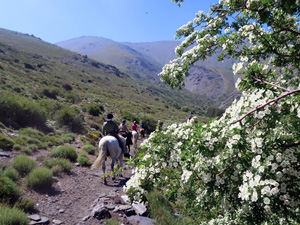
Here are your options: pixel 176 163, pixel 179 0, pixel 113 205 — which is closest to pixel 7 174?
pixel 113 205

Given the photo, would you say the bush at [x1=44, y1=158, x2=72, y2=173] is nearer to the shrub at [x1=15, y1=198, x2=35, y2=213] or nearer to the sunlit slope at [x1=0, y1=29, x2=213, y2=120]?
the shrub at [x1=15, y1=198, x2=35, y2=213]

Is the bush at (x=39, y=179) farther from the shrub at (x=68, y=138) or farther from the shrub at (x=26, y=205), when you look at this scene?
the shrub at (x=68, y=138)

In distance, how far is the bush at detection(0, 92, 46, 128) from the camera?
14.0 metres

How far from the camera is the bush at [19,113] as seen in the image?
46.1 feet

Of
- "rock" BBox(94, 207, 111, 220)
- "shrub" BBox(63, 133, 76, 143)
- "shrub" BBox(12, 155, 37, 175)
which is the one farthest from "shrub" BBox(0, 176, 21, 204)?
"shrub" BBox(63, 133, 76, 143)

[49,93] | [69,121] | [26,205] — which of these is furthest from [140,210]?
[49,93]

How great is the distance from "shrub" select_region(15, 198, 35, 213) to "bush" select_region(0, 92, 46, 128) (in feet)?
32.8

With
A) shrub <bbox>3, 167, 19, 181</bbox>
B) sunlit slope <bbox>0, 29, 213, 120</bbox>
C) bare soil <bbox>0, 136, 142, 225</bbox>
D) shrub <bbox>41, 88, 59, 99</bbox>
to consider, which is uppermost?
sunlit slope <bbox>0, 29, 213, 120</bbox>

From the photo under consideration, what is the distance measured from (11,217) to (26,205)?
110 cm

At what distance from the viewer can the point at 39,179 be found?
24.6 ft

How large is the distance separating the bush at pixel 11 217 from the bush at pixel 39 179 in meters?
2.11

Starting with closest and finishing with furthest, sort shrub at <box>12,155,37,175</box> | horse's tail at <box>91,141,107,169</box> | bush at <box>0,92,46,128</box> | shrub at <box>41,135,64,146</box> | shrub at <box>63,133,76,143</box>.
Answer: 1. shrub at <box>12,155,37,175</box>
2. horse's tail at <box>91,141,107,169</box>
3. shrub at <box>41,135,64,146</box>
4. bush at <box>0,92,46,128</box>
5. shrub at <box>63,133,76,143</box>

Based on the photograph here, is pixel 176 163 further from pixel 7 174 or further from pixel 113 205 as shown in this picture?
pixel 7 174

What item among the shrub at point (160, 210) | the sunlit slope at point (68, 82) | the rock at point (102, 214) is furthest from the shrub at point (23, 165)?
the sunlit slope at point (68, 82)
